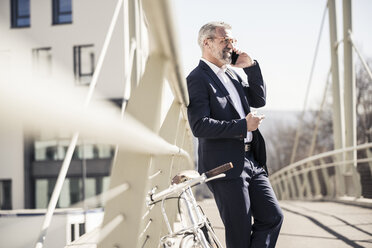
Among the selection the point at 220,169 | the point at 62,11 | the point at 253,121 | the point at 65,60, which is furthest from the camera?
the point at 62,11

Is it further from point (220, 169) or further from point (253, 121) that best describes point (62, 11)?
point (220, 169)

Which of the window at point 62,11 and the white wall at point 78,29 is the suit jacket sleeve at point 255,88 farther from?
the window at point 62,11

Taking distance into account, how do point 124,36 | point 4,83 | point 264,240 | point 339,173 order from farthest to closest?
point 124,36, point 339,173, point 264,240, point 4,83

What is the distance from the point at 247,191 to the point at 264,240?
226 millimetres

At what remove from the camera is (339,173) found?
8.05 meters

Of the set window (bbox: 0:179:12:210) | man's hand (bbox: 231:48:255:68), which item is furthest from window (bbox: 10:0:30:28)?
man's hand (bbox: 231:48:255:68)

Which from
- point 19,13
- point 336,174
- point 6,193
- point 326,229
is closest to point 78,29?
point 19,13

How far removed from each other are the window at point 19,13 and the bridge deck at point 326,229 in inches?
762

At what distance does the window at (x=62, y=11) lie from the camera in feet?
74.7

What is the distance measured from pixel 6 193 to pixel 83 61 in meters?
7.50

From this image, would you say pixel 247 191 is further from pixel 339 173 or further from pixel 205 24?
pixel 339 173

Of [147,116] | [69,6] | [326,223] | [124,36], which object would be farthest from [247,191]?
[69,6]

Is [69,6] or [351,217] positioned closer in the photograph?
[351,217]

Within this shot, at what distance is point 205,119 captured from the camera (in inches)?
83.9
